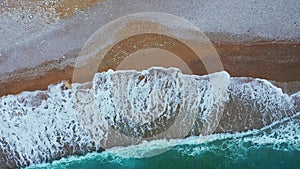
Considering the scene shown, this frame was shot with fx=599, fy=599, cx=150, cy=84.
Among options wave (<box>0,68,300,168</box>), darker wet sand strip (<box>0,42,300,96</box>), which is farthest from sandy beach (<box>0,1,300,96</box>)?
wave (<box>0,68,300,168</box>)

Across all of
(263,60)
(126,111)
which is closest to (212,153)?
(126,111)

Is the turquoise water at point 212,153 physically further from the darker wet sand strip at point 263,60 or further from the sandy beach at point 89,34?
the sandy beach at point 89,34

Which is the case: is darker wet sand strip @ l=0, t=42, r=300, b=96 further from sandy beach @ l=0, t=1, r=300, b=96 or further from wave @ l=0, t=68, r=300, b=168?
wave @ l=0, t=68, r=300, b=168

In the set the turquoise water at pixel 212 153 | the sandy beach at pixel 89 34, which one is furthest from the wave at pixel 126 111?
the sandy beach at pixel 89 34

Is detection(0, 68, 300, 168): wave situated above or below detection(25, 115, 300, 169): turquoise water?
above

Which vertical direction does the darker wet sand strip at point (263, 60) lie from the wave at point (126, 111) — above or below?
above

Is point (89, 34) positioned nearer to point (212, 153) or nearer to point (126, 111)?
point (126, 111)

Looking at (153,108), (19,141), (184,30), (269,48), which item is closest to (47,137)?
(19,141)
